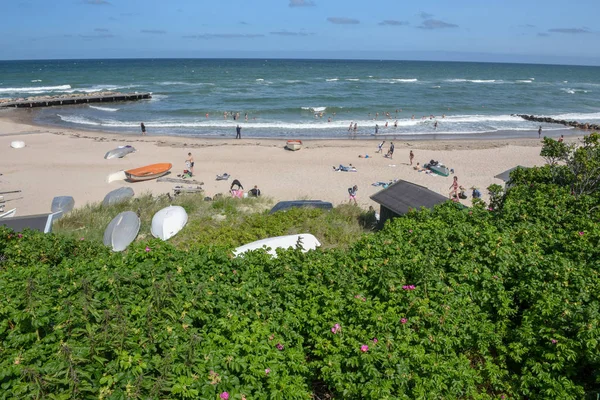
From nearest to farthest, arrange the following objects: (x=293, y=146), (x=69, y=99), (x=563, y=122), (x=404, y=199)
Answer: (x=404, y=199) < (x=293, y=146) < (x=563, y=122) < (x=69, y=99)

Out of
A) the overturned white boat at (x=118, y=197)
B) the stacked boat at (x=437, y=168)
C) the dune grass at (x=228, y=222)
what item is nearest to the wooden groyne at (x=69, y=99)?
the overturned white boat at (x=118, y=197)

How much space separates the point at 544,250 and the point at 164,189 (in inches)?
660

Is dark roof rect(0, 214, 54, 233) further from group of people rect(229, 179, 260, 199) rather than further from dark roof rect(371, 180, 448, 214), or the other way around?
dark roof rect(371, 180, 448, 214)

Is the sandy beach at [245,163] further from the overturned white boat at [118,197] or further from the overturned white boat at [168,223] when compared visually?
the overturned white boat at [168,223]

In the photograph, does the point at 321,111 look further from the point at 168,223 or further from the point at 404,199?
the point at 168,223

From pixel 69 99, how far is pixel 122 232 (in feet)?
157

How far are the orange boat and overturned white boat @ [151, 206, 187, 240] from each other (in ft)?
30.0

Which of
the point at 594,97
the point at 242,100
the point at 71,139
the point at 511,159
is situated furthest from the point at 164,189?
the point at 594,97

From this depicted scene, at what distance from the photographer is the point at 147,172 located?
21297 mm

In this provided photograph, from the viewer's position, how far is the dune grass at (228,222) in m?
11.1

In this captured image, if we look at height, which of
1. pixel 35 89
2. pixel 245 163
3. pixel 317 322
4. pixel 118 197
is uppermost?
pixel 35 89

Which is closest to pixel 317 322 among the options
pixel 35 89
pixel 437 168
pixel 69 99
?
pixel 437 168

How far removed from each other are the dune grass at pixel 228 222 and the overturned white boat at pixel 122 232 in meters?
0.44

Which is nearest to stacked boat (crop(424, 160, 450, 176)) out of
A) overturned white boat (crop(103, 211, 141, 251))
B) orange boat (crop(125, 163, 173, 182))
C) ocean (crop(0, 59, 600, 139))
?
ocean (crop(0, 59, 600, 139))
